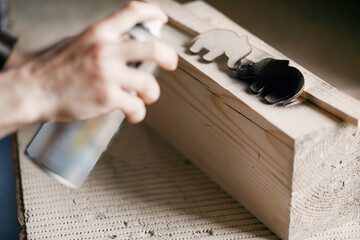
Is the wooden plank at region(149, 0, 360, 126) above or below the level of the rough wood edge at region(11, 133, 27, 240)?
above

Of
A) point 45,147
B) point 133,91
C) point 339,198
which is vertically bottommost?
point 339,198

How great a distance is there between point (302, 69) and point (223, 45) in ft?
0.57

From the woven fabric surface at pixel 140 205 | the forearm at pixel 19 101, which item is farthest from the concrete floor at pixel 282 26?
the forearm at pixel 19 101

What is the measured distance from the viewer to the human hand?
63cm

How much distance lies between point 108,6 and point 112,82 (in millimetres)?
1269

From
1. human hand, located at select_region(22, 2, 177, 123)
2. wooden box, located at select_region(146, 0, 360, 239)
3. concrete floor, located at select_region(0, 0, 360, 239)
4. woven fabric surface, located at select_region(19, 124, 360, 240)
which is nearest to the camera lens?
human hand, located at select_region(22, 2, 177, 123)

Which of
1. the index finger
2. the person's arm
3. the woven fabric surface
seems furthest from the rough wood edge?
the index finger

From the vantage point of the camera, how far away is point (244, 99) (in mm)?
838

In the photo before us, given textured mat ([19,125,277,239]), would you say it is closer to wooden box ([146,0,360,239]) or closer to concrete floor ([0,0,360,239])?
wooden box ([146,0,360,239])

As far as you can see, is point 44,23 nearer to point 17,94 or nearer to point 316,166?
point 17,94

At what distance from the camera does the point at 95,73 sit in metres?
0.63

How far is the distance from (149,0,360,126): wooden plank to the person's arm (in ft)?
1.07

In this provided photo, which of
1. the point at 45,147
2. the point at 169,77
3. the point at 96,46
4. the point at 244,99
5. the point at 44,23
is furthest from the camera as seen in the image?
the point at 44,23

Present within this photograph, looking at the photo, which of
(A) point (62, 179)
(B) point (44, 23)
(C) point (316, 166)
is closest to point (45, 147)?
(A) point (62, 179)
